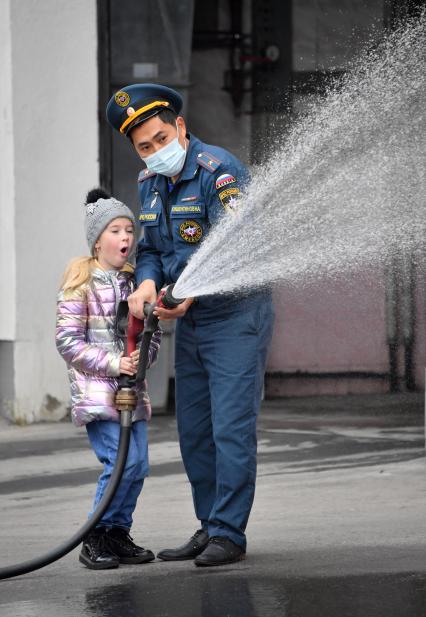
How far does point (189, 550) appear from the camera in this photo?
539cm

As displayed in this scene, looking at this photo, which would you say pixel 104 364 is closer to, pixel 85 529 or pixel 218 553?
pixel 85 529

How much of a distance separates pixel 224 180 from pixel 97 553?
1551 millimetres

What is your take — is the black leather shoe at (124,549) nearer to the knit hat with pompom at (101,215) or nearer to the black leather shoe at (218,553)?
the black leather shoe at (218,553)

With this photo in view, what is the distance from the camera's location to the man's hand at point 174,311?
16.6 feet

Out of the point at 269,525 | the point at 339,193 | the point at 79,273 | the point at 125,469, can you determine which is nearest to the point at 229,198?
the point at 79,273

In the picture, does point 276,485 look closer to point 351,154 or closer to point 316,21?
point 351,154

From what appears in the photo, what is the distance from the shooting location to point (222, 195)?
5137mm

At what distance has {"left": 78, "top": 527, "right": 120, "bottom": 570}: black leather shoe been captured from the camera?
527cm

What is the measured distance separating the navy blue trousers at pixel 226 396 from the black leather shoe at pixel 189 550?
0.35ft

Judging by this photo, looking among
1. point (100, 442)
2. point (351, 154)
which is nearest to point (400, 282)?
point (351, 154)

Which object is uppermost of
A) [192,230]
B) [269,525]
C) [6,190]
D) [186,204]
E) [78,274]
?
[6,190]

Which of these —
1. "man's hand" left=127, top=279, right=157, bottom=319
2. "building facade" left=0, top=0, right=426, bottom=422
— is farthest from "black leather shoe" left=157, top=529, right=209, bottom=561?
"building facade" left=0, top=0, right=426, bottom=422

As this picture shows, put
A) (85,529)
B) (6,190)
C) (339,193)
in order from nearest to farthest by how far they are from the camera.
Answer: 1. (85,529)
2. (339,193)
3. (6,190)

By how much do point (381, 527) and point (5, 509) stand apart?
1.95 m
